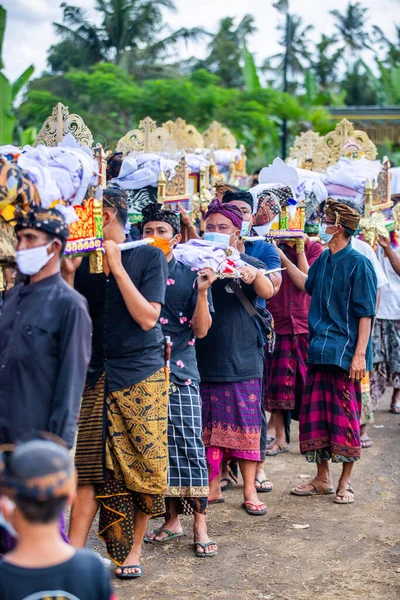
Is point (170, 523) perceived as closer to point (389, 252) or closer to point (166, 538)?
point (166, 538)

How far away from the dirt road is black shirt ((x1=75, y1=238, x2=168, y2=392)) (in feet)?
3.74

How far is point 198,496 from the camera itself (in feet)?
17.0

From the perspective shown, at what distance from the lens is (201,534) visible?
5.26 m

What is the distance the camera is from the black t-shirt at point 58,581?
2381 millimetres

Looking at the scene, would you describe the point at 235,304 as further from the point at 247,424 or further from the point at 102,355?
the point at 102,355

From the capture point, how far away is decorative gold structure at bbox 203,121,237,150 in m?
13.9

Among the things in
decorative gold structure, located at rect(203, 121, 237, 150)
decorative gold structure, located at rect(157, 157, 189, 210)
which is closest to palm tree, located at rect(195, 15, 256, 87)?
decorative gold structure, located at rect(203, 121, 237, 150)

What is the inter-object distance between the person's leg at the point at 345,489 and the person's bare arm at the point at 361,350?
695 mm

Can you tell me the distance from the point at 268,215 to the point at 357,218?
28.9 inches

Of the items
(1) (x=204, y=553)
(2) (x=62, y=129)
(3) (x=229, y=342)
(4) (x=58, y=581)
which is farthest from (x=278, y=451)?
(4) (x=58, y=581)

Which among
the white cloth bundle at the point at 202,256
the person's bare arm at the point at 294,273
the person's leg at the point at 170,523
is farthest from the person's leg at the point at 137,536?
the person's bare arm at the point at 294,273

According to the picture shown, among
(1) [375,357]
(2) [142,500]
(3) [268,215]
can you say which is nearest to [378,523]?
(2) [142,500]

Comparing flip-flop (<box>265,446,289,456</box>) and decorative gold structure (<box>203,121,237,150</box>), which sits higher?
decorative gold structure (<box>203,121,237,150</box>)

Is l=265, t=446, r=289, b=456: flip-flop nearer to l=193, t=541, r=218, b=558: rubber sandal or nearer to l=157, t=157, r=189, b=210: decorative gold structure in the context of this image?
l=157, t=157, r=189, b=210: decorative gold structure
